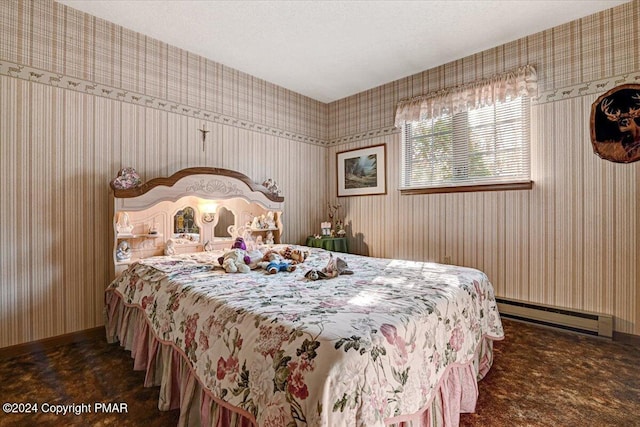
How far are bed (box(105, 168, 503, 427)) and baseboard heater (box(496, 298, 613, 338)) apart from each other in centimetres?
115

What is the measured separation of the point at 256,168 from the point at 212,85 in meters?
1.08

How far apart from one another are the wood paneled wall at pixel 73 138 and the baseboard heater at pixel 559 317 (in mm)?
3510

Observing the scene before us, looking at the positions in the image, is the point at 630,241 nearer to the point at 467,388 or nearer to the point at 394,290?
the point at 467,388

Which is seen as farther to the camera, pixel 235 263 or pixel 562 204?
pixel 562 204

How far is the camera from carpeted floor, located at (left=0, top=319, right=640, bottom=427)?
1.55 meters

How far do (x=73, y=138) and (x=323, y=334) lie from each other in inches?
111

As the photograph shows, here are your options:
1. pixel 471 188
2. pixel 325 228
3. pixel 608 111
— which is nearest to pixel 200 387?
pixel 325 228

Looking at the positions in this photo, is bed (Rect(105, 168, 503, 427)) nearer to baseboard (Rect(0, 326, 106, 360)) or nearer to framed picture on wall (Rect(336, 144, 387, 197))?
baseboard (Rect(0, 326, 106, 360))

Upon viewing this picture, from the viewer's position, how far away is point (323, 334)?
1040mm

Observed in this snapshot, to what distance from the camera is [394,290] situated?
1.61 metres

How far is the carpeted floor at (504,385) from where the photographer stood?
1.55m

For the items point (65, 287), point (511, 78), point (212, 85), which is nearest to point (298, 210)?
point (212, 85)

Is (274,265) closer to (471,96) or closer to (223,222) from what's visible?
(223,222)

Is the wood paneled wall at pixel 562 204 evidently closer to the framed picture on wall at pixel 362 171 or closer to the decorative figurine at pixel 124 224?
the framed picture on wall at pixel 362 171
